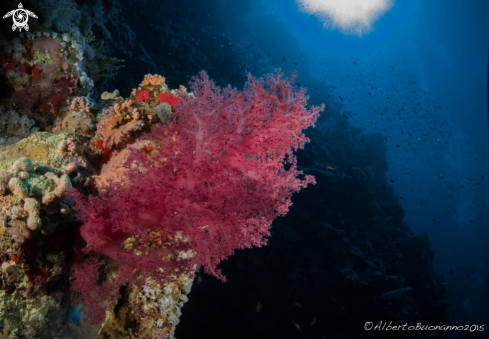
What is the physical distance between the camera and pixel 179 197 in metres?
2.35

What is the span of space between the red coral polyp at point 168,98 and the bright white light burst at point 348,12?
55.9 m

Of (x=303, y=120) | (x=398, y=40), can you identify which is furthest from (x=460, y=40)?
(x=303, y=120)

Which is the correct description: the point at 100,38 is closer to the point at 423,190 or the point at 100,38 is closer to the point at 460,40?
the point at 460,40

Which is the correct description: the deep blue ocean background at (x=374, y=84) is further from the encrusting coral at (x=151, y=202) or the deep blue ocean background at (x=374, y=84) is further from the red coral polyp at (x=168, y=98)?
the encrusting coral at (x=151, y=202)

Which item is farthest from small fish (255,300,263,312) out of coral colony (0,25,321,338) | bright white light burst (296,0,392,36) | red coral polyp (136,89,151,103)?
bright white light burst (296,0,392,36)

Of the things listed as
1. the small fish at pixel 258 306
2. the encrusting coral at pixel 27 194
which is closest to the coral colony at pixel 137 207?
the encrusting coral at pixel 27 194

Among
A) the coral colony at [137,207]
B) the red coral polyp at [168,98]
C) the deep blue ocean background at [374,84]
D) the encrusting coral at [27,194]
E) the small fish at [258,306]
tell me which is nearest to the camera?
the encrusting coral at [27,194]

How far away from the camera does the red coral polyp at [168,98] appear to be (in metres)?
4.29

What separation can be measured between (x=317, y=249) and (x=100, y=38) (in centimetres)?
1039

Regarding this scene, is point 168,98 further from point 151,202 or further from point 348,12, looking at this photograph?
point 348,12

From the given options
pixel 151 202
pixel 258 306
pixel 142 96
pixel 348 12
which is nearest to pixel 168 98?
pixel 142 96

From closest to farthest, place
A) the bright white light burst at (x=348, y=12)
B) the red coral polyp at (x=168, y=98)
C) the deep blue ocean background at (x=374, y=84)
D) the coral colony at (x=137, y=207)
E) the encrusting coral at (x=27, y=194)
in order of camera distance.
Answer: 1. the encrusting coral at (x=27, y=194)
2. the coral colony at (x=137, y=207)
3. the red coral polyp at (x=168, y=98)
4. the deep blue ocean background at (x=374, y=84)
5. the bright white light burst at (x=348, y=12)

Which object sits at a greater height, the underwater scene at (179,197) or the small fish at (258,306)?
the underwater scene at (179,197)

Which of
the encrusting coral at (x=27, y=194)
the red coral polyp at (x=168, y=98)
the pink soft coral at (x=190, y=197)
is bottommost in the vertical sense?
the encrusting coral at (x=27, y=194)
